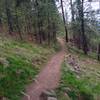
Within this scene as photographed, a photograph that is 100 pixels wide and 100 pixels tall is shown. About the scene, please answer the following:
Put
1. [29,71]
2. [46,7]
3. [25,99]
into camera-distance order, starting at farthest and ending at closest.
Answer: [46,7]
[29,71]
[25,99]

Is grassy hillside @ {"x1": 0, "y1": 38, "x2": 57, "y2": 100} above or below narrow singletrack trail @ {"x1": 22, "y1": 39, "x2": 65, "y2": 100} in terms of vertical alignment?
above

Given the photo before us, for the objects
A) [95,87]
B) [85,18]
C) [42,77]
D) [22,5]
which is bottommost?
[95,87]

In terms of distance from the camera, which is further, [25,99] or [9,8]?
[9,8]

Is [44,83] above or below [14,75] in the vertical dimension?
below

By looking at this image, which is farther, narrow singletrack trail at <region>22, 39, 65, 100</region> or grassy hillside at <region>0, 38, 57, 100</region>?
narrow singletrack trail at <region>22, 39, 65, 100</region>

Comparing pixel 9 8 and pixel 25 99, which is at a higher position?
pixel 9 8

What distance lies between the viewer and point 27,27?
39219 mm

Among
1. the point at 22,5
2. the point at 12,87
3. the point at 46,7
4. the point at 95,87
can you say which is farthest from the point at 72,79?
the point at 22,5

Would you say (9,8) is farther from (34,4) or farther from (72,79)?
(72,79)

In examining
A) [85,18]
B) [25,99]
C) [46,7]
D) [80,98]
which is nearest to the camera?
[25,99]

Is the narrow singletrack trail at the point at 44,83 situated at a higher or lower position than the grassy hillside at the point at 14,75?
lower

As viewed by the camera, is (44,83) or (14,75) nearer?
(14,75)

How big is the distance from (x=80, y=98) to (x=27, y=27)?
2628 centimetres

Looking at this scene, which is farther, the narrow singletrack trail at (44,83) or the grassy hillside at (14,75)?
the narrow singletrack trail at (44,83)
